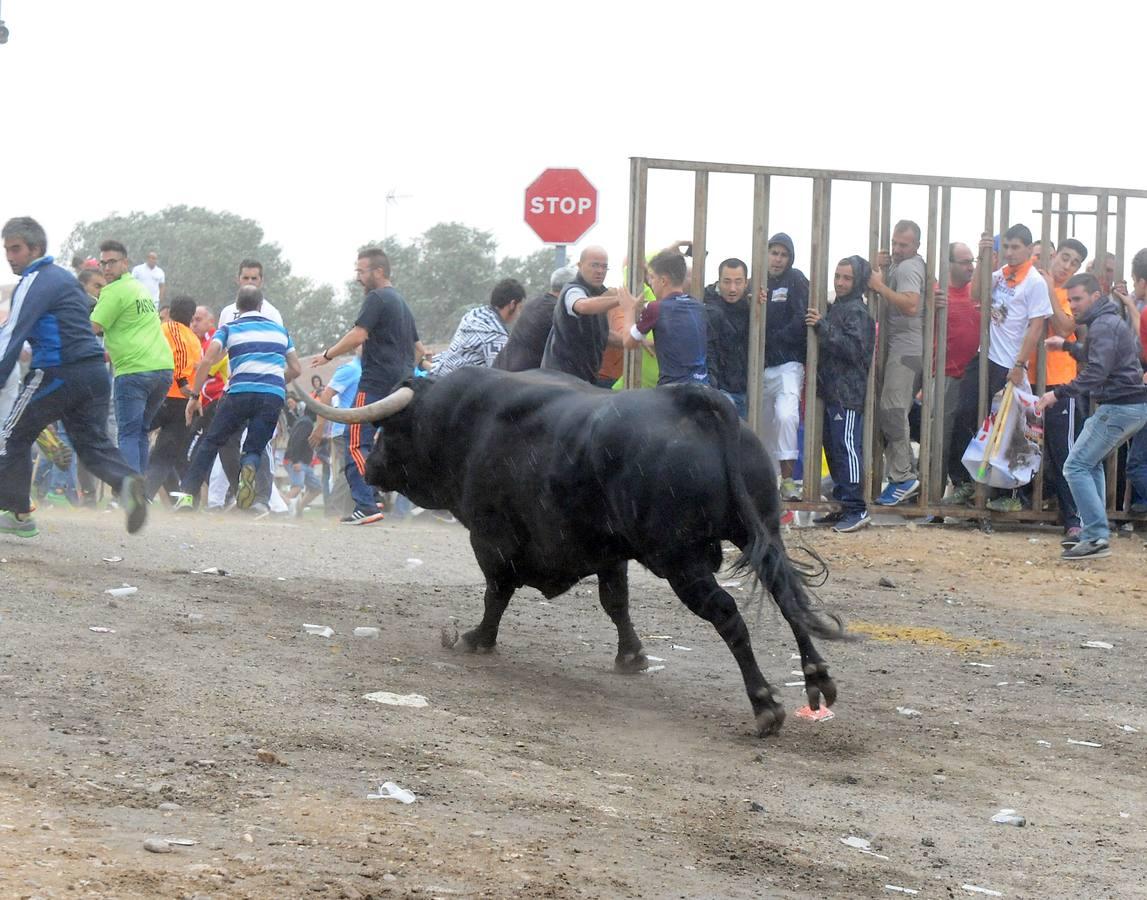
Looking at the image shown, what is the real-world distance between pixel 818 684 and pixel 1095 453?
6.03 meters

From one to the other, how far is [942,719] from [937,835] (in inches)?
67.0

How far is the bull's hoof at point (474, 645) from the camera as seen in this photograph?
23.7ft

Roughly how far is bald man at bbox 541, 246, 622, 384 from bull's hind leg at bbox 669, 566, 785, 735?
3.31 metres

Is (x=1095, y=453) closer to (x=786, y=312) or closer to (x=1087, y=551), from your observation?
(x=1087, y=551)

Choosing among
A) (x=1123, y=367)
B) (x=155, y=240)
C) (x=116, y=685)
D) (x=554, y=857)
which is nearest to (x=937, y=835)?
(x=554, y=857)

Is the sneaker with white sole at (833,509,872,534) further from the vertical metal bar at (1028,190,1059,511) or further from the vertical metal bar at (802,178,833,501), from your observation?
the vertical metal bar at (1028,190,1059,511)

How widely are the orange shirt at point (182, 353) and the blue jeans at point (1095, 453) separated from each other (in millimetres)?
7208

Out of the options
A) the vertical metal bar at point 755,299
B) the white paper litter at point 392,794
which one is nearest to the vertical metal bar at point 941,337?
the vertical metal bar at point 755,299

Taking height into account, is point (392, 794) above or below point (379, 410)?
Result: below

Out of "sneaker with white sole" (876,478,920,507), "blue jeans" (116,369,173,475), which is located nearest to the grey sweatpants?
"sneaker with white sole" (876,478,920,507)

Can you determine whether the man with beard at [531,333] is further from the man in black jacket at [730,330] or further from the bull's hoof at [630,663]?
the bull's hoof at [630,663]

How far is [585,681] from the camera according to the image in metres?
6.89

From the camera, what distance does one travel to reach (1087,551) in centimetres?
1141

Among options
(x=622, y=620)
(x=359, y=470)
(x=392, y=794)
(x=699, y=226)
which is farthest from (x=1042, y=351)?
(x=392, y=794)
